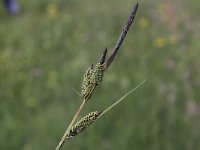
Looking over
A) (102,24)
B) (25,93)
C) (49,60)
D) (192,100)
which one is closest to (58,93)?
(25,93)

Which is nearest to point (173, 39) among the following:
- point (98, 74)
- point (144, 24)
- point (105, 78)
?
point (144, 24)

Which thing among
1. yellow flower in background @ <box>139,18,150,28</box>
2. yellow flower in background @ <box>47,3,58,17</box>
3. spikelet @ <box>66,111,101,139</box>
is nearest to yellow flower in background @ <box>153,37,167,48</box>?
yellow flower in background @ <box>139,18,150,28</box>

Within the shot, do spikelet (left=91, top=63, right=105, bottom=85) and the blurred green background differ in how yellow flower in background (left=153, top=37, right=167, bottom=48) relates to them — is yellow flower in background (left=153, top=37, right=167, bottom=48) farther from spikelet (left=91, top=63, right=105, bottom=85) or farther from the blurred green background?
spikelet (left=91, top=63, right=105, bottom=85)

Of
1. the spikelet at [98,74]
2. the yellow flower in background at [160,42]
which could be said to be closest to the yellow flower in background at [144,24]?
the yellow flower in background at [160,42]

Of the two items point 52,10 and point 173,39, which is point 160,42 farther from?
point 52,10

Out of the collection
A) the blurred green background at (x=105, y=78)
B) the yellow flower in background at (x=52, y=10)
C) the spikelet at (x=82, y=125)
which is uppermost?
the yellow flower in background at (x=52, y=10)

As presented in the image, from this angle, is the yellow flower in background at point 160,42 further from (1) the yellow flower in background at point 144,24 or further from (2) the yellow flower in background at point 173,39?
(1) the yellow flower in background at point 144,24
